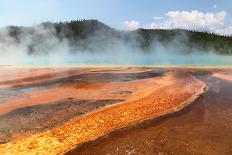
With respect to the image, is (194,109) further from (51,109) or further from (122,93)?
(51,109)

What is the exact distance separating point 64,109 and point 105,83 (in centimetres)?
494

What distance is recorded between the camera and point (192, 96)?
1098cm

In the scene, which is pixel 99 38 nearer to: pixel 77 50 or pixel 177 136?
pixel 77 50

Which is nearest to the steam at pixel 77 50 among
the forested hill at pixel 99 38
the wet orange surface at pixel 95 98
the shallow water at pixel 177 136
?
the forested hill at pixel 99 38

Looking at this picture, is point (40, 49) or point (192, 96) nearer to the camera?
point (192, 96)

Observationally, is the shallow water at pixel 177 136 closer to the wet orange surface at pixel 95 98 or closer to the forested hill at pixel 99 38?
the wet orange surface at pixel 95 98

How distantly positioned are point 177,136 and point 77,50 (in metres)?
46.7

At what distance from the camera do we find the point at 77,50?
5288 centimetres

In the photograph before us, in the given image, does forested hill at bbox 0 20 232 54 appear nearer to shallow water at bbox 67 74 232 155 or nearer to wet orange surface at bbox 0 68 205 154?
wet orange surface at bbox 0 68 205 154

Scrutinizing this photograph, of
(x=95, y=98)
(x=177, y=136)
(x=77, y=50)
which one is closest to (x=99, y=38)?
(x=77, y=50)

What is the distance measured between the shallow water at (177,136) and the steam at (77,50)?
25.4 m

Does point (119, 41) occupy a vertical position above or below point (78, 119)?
above

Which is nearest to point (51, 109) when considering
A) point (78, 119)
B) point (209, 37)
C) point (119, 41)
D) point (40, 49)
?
Result: point (78, 119)

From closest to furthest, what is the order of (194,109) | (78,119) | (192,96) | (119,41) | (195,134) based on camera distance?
(195,134)
(78,119)
(194,109)
(192,96)
(119,41)
